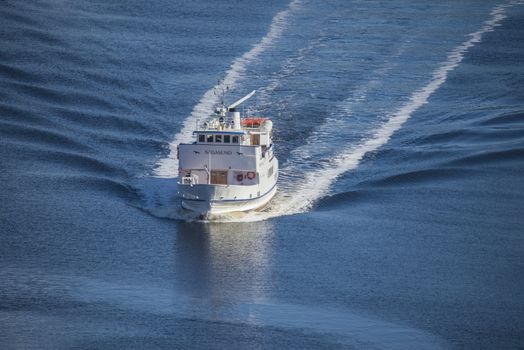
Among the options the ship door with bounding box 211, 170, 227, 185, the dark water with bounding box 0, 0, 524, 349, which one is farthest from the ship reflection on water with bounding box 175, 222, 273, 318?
the ship door with bounding box 211, 170, 227, 185

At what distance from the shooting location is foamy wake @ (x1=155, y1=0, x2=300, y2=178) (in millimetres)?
80438

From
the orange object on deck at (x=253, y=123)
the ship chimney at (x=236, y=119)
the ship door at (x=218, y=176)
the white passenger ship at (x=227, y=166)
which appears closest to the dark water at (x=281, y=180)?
the white passenger ship at (x=227, y=166)

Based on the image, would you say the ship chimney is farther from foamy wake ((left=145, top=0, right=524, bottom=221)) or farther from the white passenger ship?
foamy wake ((left=145, top=0, right=524, bottom=221))

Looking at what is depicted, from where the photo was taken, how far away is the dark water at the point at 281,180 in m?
56.6

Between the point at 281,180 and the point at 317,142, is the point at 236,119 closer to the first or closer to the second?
the point at 281,180

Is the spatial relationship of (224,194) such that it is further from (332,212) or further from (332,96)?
(332,96)

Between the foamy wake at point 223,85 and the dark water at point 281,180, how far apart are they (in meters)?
0.26

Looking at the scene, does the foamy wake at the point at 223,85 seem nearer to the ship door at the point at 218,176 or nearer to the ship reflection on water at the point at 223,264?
the ship door at the point at 218,176

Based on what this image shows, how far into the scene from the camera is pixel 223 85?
317ft

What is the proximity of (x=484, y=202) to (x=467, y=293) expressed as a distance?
14.3 meters

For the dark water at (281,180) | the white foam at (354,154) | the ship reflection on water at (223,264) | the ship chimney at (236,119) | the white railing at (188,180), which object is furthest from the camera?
the white foam at (354,154)

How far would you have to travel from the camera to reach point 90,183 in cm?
7450

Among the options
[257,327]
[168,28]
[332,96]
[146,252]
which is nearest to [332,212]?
[146,252]

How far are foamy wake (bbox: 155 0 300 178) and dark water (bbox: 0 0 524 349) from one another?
26cm
